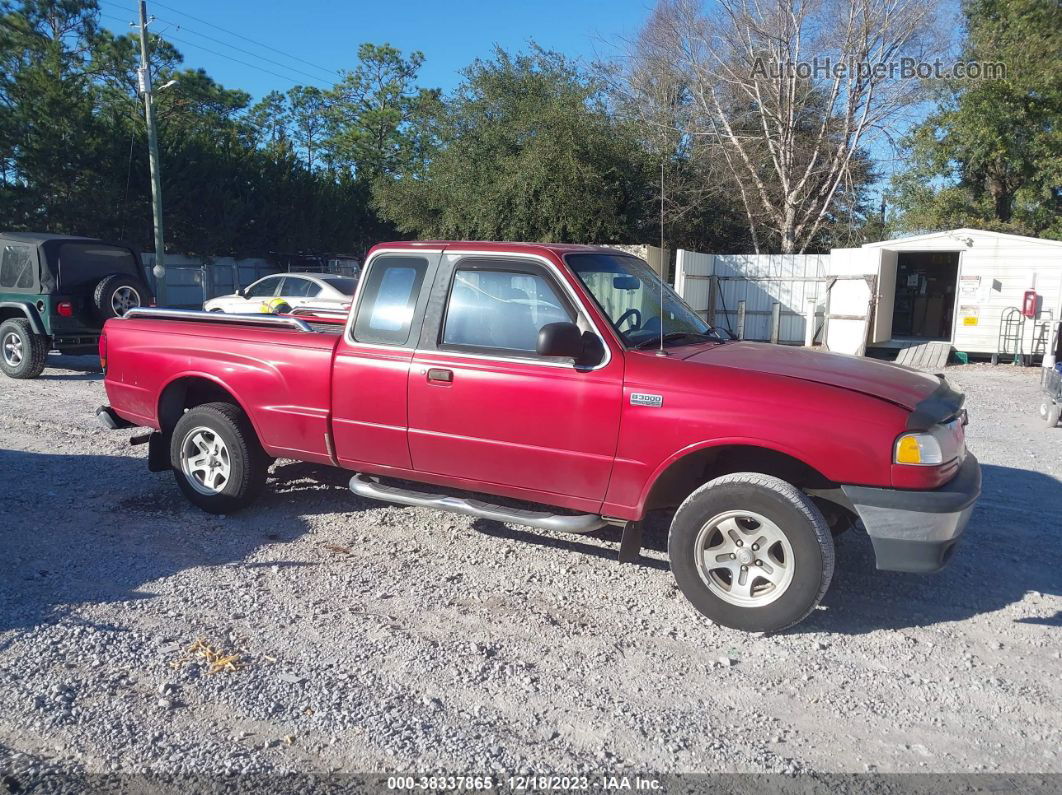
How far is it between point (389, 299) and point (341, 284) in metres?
11.2

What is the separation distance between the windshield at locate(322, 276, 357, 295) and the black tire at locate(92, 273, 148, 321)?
4109mm

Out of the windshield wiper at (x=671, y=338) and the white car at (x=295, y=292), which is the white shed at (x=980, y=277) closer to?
the white car at (x=295, y=292)

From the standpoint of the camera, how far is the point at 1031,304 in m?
15.7

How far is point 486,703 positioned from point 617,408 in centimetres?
164

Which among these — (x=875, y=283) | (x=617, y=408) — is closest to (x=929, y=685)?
(x=617, y=408)

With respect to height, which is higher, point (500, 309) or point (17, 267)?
point (17, 267)

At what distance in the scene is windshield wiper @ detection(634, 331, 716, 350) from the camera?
4543mm

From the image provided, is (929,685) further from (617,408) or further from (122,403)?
(122,403)

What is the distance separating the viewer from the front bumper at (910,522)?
3811mm

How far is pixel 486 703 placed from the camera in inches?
135

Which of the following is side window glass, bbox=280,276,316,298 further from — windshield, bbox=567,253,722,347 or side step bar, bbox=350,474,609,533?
windshield, bbox=567,253,722,347

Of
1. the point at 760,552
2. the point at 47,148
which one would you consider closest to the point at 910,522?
the point at 760,552

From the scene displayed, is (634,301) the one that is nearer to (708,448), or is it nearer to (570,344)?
(570,344)
